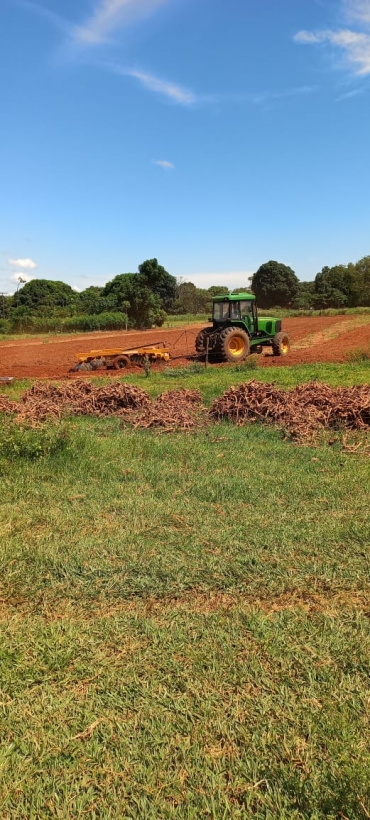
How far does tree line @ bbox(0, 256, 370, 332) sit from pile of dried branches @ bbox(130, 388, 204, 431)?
34.6 metres

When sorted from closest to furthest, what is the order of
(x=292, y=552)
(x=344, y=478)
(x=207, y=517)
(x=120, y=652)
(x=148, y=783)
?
(x=148, y=783) → (x=120, y=652) → (x=292, y=552) → (x=207, y=517) → (x=344, y=478)

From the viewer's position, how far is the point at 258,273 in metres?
93.6

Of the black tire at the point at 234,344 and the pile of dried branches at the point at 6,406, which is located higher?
the black tire at the point at 234,344

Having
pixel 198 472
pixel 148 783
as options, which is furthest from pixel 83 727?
pixel 198 472

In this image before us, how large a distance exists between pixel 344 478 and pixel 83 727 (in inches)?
149

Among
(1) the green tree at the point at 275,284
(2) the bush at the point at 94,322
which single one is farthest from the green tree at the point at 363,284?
(2) the bush at the point at 94,322

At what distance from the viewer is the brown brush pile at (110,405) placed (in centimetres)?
777

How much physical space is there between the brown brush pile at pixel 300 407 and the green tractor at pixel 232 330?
7.74m

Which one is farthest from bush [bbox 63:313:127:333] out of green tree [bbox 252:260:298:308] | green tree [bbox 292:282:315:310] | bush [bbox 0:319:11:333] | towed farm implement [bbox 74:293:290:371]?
green tree [bbox 252:260:298:308]

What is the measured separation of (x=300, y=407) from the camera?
7812 mm

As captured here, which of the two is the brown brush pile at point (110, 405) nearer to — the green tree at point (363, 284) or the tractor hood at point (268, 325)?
the tractor hood at point (268, 325)

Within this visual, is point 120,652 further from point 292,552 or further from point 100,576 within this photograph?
point 292,552

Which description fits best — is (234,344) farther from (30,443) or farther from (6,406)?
(30,443)

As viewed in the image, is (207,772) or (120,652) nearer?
(207,772)
